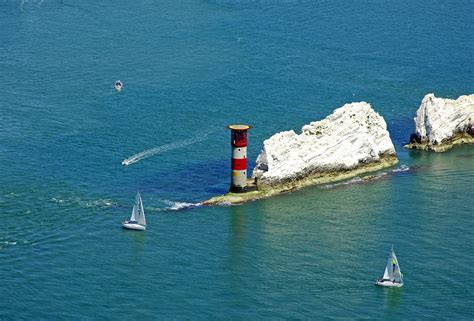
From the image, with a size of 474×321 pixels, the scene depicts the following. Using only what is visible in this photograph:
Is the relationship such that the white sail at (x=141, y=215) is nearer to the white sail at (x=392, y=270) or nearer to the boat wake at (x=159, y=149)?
the boat wake at (x=159, y=149)

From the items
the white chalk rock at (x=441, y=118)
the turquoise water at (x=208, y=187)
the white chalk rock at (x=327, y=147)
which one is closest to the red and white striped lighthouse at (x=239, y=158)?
the white chalk rock at (x=327, y=147)

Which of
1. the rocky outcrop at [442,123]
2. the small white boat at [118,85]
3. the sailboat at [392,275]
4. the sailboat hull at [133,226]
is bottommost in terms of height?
the sailboat at [392,275]

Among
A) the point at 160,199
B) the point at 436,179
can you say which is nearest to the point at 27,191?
the point at 160,199

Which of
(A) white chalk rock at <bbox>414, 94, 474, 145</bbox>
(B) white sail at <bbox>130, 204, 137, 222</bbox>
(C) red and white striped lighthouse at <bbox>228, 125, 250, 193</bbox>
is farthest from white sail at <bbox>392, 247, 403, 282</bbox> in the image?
(A) white chalk rock at <bbox>414, 94, 474, 145</bbox>

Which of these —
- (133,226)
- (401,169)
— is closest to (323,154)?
(401,169)

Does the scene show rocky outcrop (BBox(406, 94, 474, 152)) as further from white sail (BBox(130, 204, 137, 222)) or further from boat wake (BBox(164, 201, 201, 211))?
white sail (BBox(130, 204, 137, 222))

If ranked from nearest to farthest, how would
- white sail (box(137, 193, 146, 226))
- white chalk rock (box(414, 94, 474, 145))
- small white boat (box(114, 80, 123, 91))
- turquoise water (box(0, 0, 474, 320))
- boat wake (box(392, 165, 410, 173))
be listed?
turquoise water (box(0, 0, 474, 320)) < white sail (box(137, 193, 146, 226)) < boat wake (box(392, 165, 410, 173)) < white chalk rock (box(414, 94, 474, 145)) < small white boat (box(114, 80, 123, 91))
